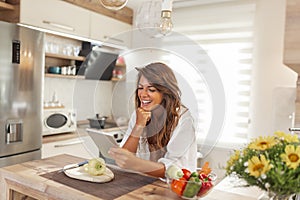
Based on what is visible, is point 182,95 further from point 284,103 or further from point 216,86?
point 284,103

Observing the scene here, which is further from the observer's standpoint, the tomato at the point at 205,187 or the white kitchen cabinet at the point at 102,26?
the white kitchen cabinet at the point at 102,26

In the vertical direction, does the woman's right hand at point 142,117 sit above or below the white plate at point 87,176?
above

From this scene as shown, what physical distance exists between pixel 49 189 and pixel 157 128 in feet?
1.63

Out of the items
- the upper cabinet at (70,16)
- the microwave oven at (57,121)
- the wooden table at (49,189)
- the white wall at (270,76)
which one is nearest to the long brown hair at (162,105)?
the wooden table at (49,189)

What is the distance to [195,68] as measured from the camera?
1183 millimetres

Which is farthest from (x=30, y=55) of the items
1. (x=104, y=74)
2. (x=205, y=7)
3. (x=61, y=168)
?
(x=205, y=7)

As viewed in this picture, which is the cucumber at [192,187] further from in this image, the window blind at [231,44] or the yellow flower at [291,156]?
the window blind at [231,44]

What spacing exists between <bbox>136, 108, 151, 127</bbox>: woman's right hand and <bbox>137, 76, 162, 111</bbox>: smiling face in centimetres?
2

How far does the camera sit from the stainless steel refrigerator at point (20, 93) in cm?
212

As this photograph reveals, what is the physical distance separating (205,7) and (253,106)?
116 cm

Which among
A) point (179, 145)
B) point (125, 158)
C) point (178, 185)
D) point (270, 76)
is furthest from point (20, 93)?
point (270, 76)

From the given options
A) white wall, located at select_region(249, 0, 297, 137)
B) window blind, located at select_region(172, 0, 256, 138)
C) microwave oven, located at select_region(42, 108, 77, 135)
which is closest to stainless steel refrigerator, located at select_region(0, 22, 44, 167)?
microwave oven, located at select_region(42, 108, 77, 135)

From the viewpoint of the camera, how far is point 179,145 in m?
1.21

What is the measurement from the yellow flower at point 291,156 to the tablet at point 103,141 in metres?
0.72
